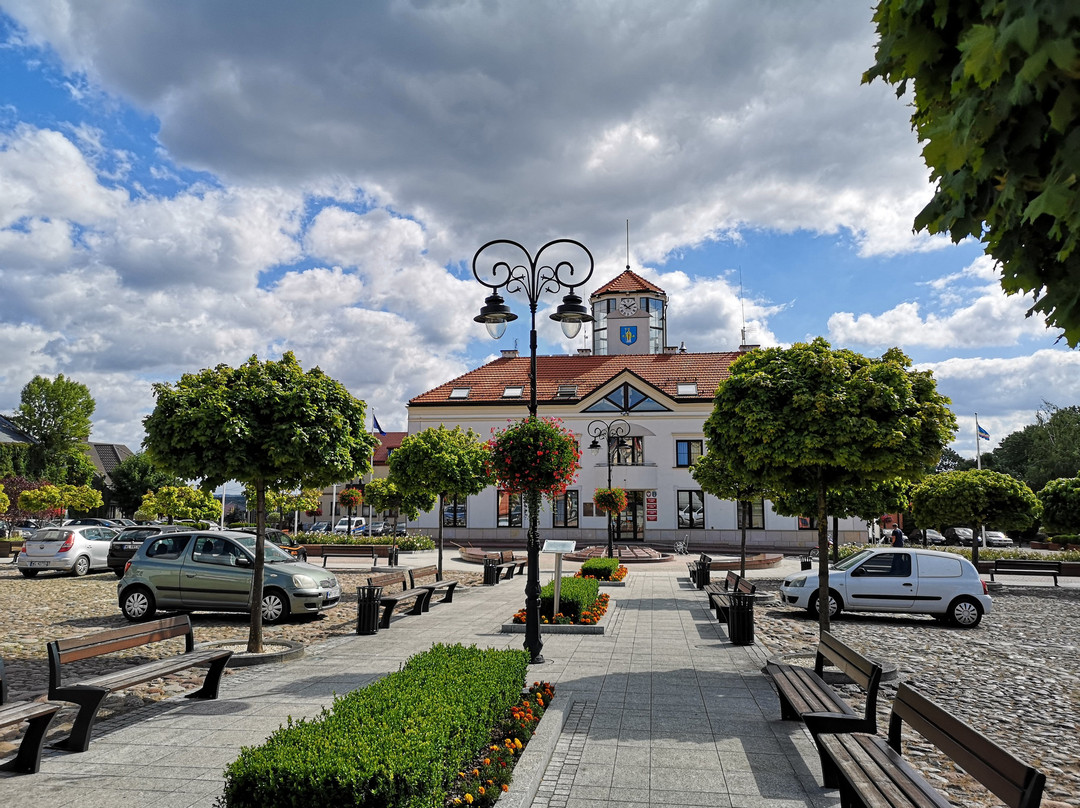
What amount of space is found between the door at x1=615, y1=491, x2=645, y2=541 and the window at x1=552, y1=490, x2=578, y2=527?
263 cm

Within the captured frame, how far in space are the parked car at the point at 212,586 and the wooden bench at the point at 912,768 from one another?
1020 centimetres

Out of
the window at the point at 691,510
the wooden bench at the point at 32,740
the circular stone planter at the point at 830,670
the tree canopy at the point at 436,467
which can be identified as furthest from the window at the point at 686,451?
the wooden bench at the point at 32,740

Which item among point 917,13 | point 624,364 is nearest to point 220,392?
point 917,13

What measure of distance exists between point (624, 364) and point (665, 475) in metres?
9.53

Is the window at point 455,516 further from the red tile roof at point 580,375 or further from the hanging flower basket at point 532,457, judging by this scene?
the hanging flower basket at point 532,457

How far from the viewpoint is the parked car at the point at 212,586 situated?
13.0 m

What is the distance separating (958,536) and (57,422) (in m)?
72.1

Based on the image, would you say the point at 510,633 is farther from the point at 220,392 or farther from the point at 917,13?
the point at 917,13

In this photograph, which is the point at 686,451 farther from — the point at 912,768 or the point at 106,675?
the point at 912,768

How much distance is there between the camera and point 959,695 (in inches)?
329

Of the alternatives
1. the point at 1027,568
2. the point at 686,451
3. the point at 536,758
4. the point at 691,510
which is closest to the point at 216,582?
the point at 536,758

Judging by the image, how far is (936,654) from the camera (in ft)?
35.6

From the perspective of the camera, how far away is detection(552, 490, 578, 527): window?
43750 mm

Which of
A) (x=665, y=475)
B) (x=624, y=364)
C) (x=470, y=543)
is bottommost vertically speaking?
(x=470, y=543)
